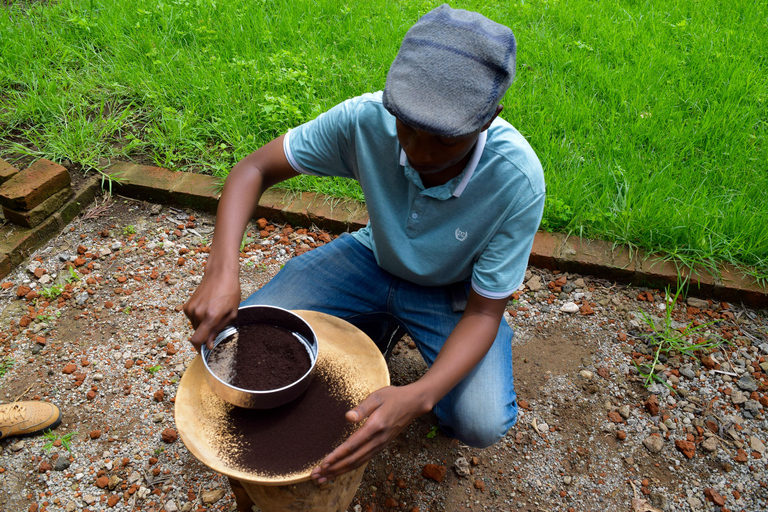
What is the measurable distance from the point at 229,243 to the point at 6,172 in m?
2.00

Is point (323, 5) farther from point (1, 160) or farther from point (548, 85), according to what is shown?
point (1, 160)

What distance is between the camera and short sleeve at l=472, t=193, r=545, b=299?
1.68 meters

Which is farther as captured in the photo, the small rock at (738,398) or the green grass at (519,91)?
the green grass at (519,91)

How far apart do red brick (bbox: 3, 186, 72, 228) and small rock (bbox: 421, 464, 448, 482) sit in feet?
7.84

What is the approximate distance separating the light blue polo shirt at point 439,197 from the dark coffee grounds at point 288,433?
59 cm

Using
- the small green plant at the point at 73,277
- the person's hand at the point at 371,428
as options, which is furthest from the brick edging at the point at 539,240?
the person's hand at the point at 371,428

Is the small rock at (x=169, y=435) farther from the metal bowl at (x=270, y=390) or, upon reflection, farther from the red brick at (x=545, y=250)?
the red brick at (x=545, y=250)

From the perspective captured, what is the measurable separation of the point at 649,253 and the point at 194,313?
7.53ft

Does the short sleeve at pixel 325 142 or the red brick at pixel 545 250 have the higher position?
the short sleeve at pixel 325 142

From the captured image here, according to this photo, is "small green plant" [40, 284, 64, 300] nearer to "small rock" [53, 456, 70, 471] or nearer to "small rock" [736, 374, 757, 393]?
"small rock" [53, 456, 70, 471]

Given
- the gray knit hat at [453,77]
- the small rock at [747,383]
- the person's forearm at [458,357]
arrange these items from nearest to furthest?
the gray knit hat at [453,77] → the person's forearm at [458,357] → the small rock at [747,383]

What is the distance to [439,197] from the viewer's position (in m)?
1.71

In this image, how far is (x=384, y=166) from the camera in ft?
5.89

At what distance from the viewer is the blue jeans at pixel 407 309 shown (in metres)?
1.83
